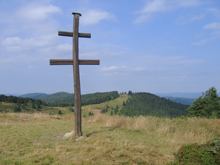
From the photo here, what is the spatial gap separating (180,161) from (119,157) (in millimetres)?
1618

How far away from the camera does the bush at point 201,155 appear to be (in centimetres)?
373

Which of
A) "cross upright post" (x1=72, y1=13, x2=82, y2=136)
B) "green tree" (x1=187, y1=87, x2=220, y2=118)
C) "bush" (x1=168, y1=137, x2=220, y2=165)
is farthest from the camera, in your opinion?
"green tree" (x1=187, y1=87, x2=220, y2=118)

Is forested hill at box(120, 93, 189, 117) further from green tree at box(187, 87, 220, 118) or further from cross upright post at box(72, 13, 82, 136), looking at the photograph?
cross upright post at box(72, 13, 82, 136)

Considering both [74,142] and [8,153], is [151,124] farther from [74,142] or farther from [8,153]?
[8,153]

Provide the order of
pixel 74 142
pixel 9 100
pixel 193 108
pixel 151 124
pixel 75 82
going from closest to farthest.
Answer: pixel 74 142 → pixel 75 82 → pixel 151 124 → pixel 193 108 → pixel 9 100

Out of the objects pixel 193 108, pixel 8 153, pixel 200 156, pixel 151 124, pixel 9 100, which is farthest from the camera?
pixel 9 100

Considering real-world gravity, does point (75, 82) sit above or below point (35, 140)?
above

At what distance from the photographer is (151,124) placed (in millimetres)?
9078

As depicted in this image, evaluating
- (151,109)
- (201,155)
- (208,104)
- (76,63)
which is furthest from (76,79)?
(151,109)

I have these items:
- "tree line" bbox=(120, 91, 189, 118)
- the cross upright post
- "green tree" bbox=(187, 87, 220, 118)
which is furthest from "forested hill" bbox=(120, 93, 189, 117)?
the cross upright post

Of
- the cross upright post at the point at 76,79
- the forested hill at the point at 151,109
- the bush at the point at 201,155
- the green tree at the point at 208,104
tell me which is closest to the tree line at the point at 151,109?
the forested hill at the point at 151,109

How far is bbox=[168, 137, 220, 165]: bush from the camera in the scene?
3.73 meters

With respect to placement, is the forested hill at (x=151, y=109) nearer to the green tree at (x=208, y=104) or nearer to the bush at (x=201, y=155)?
the green tree at (x=208, y=104)

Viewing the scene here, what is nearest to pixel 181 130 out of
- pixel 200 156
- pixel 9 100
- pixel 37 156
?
pixel 200 156
